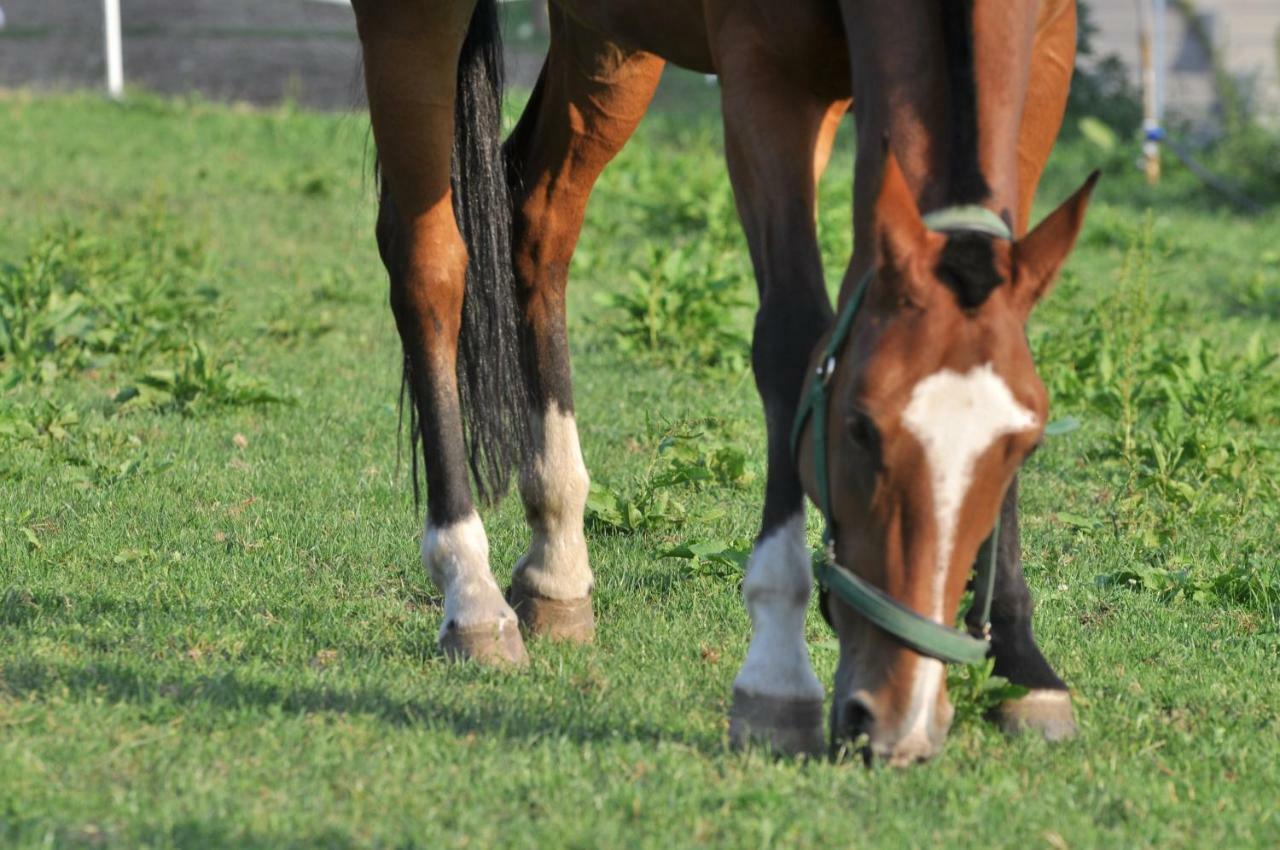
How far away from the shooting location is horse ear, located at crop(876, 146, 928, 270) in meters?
2.45

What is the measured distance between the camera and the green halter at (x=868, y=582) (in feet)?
8.00

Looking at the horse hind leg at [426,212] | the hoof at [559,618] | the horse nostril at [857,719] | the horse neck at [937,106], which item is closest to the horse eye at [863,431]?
the horse neck at [937,106]

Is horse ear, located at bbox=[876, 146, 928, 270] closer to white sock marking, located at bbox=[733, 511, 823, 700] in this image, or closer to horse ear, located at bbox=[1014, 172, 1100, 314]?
horse ear, located at bbox=[1014, 172, 1100, 314]

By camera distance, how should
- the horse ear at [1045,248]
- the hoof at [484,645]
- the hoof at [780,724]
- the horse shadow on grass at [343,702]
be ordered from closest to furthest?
the horse ear at [1045,248] < the hoof at [780,724] < the horse shadow on grass at [343,702] < the hoof at [484,645]

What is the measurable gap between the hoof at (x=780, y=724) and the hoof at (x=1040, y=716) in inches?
16.2

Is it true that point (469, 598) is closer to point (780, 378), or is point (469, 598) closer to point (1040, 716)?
point (780, 378)

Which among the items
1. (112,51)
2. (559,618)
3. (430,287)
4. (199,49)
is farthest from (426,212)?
(199,49)

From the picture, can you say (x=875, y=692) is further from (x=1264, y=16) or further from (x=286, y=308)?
(x=1264, y=16)

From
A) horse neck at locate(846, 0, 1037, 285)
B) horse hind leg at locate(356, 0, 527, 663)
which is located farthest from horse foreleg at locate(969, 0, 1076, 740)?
horse hind leg at locate(356, 0, 527, 663)

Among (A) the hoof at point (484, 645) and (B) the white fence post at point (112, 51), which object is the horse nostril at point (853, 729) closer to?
(A) the hoof at point (484, 645)

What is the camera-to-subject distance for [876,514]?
8.08 ft

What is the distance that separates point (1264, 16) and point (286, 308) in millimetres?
15219

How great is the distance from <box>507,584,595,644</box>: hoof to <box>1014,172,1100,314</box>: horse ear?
161cm

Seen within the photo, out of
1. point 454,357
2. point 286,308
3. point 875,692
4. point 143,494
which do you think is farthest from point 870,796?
point 286,308
